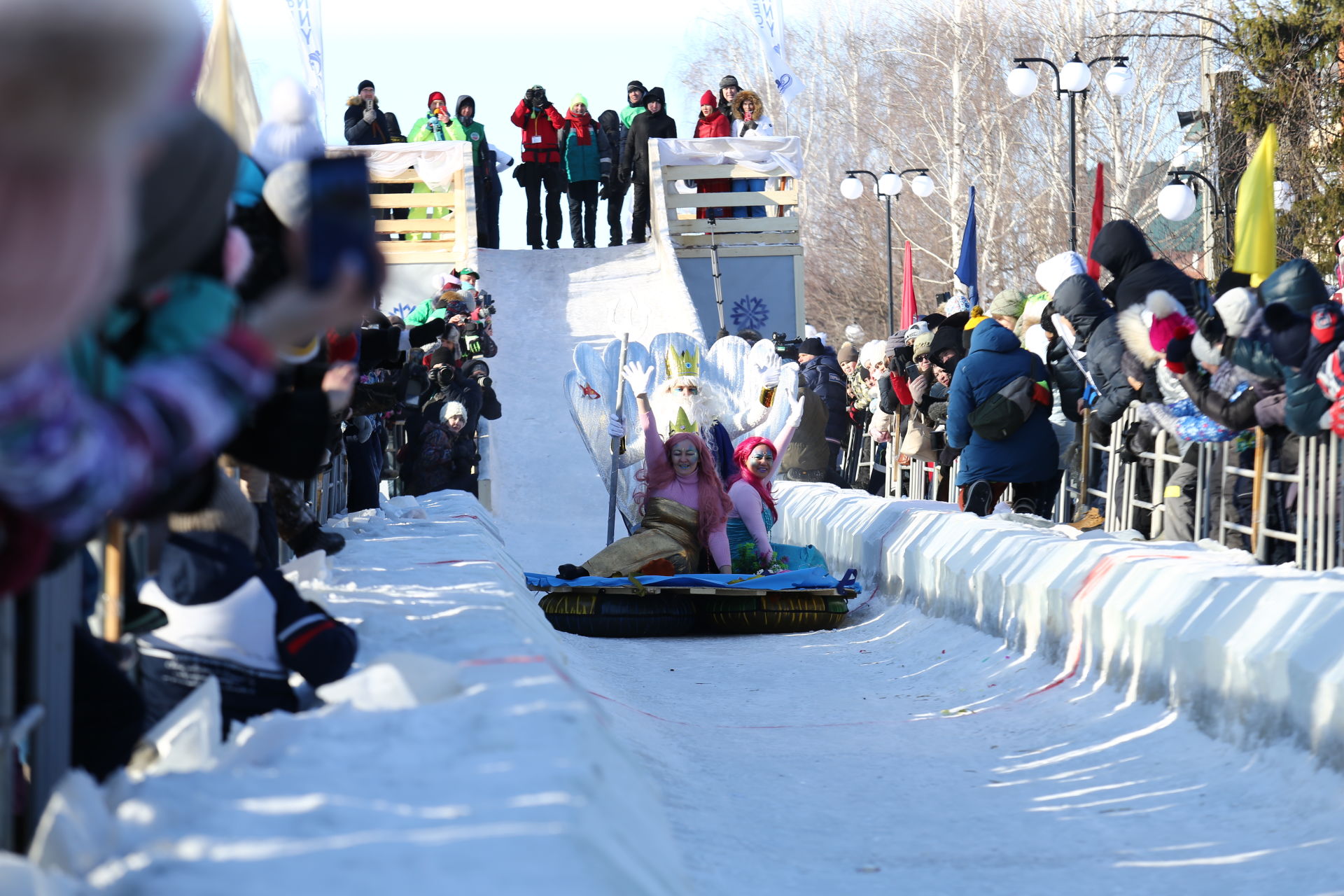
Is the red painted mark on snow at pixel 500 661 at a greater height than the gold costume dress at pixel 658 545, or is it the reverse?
the red painted mark on snow at pixel 500 661

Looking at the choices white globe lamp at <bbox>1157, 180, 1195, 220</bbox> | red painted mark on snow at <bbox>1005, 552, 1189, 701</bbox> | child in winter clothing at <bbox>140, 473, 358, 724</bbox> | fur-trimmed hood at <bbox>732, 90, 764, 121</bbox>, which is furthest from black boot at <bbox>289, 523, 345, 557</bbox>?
fur-trimmed hood at <bbox>732, 90, 764, 121</bbox>

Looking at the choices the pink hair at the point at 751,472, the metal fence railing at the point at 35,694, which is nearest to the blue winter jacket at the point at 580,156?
the pink hair at the point at 751,472

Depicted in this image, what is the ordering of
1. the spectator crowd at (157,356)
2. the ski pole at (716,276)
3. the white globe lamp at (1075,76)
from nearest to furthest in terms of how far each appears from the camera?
the spectator crowd at (157,356) → the white globe lamp at (1075,76) → the ski pole at (716,276)

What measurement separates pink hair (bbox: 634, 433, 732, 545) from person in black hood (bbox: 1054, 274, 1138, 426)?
7.52ft

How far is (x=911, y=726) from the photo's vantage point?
5.71 meters

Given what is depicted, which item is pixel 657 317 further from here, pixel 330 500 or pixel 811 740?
pixel 811 740

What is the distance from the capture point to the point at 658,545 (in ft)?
30.0

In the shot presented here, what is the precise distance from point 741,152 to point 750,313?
237 cm

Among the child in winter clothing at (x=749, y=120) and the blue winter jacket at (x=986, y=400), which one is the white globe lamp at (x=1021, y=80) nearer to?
the child in winter clothing at (x=749, y=120)

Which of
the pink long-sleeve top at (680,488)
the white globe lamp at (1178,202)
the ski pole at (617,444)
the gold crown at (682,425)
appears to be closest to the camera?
the pink long-sleeve top at (680,488)

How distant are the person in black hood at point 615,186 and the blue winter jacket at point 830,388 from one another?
7.46m

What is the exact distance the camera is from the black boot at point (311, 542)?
19.8 ft

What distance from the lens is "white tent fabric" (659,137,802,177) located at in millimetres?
20578

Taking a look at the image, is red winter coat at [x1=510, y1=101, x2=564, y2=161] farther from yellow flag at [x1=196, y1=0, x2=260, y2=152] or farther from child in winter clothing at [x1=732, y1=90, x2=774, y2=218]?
yellow flag at [x1=196, y1=0, x2=260, y2=152]
